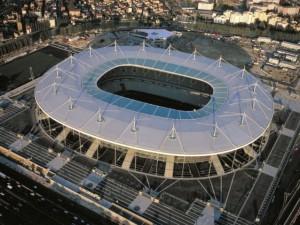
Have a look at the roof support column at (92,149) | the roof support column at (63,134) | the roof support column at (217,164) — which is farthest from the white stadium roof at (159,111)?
the roof support column at (92,149)

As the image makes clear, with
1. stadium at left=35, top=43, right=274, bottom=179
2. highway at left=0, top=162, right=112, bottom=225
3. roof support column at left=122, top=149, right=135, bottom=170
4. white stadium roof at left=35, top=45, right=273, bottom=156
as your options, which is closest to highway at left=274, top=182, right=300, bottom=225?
stadium at left=35, top=43, right=274, bottom=179

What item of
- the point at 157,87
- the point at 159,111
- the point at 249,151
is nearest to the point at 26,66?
the point at 157,87

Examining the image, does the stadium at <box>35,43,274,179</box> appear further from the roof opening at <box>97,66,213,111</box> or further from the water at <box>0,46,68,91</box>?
the water at <box>0,46,68,91</box>

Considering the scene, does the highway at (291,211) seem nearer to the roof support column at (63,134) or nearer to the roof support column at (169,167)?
the roof support column at (169,167)

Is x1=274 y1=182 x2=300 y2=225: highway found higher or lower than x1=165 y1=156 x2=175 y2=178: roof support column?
lower

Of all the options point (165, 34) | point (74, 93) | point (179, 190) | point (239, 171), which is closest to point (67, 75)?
point (74, 93)

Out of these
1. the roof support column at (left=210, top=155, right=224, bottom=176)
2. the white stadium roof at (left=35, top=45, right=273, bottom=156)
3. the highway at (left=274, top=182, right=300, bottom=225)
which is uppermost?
the white stadium roof at (left=35, top=45, right=273, bottom=156)
